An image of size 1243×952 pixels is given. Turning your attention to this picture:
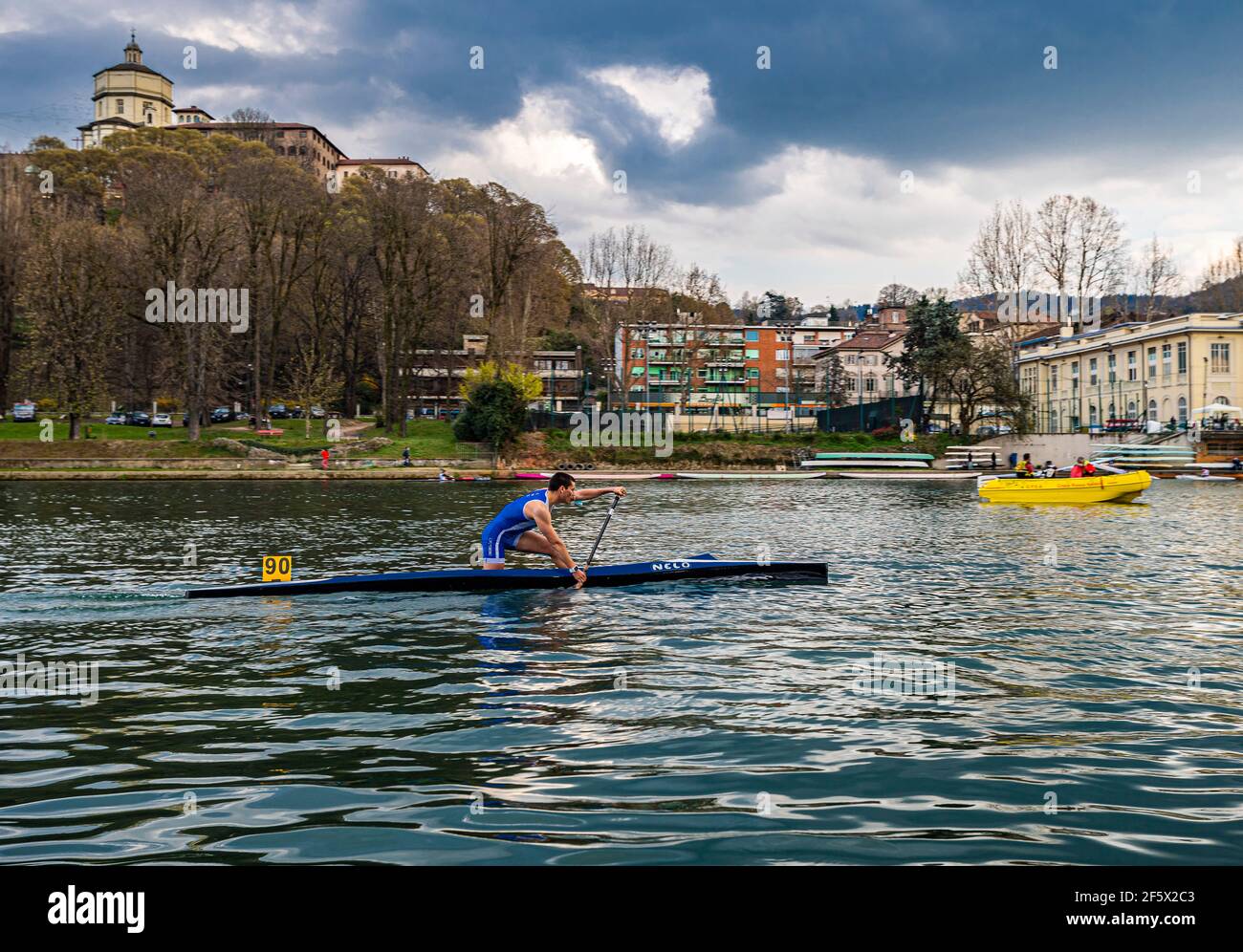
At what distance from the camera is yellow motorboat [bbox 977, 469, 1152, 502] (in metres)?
38.0

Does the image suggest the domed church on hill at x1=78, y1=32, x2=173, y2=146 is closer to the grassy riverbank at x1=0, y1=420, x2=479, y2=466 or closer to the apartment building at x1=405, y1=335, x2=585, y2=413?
the apartment building at x1=405, y1=335, x2=585, y2=413

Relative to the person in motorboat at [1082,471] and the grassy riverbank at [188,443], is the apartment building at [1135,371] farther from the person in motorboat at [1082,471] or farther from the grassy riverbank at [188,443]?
the grassy riverbank at [188,443]

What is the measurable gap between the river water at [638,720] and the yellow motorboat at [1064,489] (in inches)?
752

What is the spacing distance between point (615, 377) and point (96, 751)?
8096 centimetres

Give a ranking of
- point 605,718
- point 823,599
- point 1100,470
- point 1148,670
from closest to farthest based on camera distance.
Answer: point 605,718, point 1148,670, point 823,599, point 1100,470

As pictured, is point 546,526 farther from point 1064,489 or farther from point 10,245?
point 10,245

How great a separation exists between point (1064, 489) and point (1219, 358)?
5365 centimetres

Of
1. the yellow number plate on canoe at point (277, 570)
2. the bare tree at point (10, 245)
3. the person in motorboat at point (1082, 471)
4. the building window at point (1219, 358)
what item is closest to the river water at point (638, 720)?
the yellow number plate on canoe at point (277, 570)

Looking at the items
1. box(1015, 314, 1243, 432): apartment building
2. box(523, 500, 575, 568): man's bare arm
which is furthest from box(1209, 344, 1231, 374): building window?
box(523, 500, 575, 568): man's bare arm

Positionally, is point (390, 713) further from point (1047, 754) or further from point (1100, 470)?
point (1100, 470)

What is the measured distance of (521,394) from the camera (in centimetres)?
6569

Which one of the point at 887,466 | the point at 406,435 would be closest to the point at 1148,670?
the point at 887,466

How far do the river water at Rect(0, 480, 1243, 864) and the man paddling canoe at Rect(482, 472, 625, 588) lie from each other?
839mm

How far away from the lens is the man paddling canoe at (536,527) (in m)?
15.4
